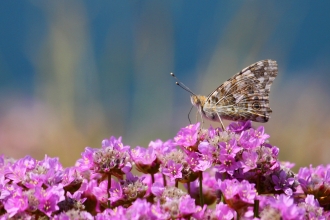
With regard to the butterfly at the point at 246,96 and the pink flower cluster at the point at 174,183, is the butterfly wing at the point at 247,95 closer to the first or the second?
the butterfly at the point at 246,96

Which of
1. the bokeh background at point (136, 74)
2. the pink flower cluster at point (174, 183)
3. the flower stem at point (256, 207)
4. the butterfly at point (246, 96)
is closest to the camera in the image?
the pink flower cluster at point (174, 183)

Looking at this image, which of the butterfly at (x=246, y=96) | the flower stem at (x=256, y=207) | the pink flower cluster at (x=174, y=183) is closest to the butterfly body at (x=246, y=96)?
the butterfly at (x=246, y=96)

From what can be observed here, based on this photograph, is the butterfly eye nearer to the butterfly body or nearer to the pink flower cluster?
the butterfly body

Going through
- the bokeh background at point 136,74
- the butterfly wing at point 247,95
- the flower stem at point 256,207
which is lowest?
the flower stem at point 256,207

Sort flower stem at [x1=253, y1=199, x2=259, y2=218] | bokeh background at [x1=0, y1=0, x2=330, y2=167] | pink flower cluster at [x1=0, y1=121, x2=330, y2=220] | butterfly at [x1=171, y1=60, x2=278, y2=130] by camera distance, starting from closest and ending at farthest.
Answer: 1. pink flower cluster at [x1=0, y1=121, x2=330, y2=220]
2. flower stem at [x1=253, y1=199, x2=259, y2=218]
3. butterfly at [x1=171, y1=60, x2=278, y2=130]
4. bokeh background at [x1=0, y1=0, x2=330, y2=167]

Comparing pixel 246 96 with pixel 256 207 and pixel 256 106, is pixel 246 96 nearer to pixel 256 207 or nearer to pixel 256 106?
pixel 256 106

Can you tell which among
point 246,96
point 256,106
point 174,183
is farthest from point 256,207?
point 246,96

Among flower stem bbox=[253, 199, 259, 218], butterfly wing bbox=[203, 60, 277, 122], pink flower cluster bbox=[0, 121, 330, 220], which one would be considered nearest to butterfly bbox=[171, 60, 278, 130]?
butterfly wing bbox=[203, 60, 277, 122]

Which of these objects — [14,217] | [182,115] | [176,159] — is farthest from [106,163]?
[182,115]
